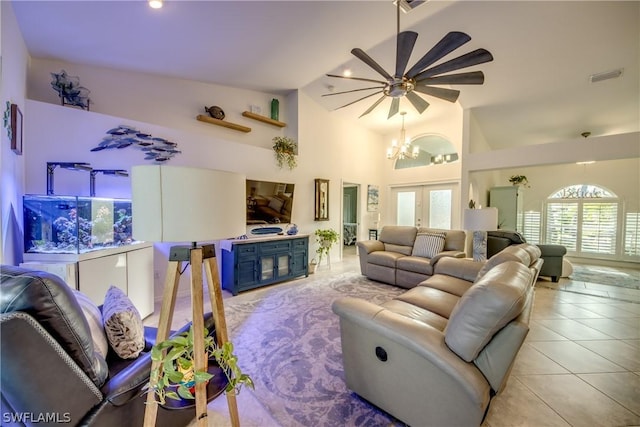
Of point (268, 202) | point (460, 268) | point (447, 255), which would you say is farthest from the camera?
point (268, 202)

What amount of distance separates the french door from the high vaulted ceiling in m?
2.23

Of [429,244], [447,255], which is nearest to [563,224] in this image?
[429,244]

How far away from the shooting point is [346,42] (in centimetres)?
344

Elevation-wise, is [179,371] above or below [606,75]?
below

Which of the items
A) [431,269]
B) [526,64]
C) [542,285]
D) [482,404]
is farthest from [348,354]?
[526,64]

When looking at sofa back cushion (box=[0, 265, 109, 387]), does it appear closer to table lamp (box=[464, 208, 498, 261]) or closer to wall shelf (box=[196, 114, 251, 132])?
wall shelf (box=[196, 114, 251, 132])

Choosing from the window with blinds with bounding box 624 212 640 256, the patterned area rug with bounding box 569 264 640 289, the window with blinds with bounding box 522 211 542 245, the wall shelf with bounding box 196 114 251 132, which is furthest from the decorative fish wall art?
the window with blinds with bounding box 624 212 640 256

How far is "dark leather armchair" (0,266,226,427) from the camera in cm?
81

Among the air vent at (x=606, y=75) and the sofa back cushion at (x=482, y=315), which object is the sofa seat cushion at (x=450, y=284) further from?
the air vent at (x=606, y=75)

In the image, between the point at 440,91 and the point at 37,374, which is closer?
the point at 37,374

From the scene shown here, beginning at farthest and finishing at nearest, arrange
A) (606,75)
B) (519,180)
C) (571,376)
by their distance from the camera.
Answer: (519,180) → (606,75) → (571,376)

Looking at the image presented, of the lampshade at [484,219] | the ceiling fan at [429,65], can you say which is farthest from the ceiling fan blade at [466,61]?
the lampshade at [484,219]

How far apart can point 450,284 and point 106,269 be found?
11.4 ft

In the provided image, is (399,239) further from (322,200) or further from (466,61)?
(466,61)
